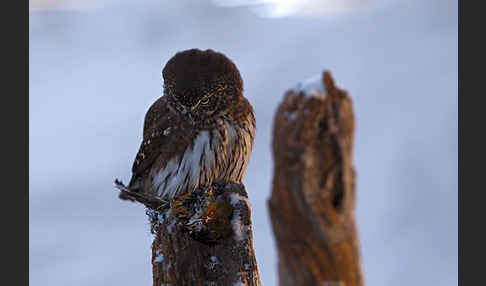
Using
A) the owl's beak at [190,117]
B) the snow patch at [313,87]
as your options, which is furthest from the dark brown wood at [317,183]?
the owl's beak at [190,117]

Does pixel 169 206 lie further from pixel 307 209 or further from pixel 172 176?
pixel 307 209

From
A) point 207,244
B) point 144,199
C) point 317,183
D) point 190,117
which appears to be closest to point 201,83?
point 190,117

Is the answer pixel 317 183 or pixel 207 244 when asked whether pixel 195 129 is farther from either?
pixel 317 183

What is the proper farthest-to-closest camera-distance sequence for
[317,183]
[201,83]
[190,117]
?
1. [190,117]
2. [201,83]
3. [317,183]

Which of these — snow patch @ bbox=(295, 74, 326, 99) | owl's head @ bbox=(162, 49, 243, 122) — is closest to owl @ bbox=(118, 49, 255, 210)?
owl's head @ bbox=(162, 49, 243, 122)

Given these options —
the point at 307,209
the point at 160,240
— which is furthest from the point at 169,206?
the point at 307,209

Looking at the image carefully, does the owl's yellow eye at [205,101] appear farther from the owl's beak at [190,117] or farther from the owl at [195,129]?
the owl's beak at [190,117]
